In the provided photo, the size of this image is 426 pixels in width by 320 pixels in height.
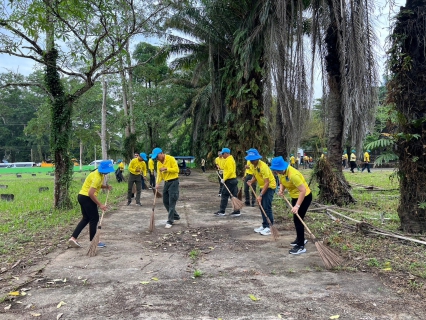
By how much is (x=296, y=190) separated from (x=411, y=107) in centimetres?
262

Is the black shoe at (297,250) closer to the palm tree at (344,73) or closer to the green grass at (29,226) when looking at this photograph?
the palm tree at (344,73)

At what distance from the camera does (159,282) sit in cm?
427

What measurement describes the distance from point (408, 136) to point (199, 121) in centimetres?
2345

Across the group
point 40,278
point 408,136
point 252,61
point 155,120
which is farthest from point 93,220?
point 155,120

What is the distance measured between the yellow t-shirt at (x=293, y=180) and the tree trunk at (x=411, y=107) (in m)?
1.98

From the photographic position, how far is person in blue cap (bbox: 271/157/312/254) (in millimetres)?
5156

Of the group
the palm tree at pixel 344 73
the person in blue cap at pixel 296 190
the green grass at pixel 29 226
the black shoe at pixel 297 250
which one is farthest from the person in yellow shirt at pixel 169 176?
the palm tree at pixel 344 73

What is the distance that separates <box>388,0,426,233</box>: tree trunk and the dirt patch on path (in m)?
1.95

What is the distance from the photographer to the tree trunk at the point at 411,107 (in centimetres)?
585

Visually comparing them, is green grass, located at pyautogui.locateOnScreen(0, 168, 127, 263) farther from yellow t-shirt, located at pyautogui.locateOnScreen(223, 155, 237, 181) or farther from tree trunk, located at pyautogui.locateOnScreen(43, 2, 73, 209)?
yellow t-shirt, located at pyautogui.locateOnScreen(223, 155, 237, 181)

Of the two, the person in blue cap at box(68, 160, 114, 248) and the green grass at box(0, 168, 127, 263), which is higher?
the person in blue cap at box(68, 160, 114, 248)

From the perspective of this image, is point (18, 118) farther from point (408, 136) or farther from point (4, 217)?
point (408, 136)

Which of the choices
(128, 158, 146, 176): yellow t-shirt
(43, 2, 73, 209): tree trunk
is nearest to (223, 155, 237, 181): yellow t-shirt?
(128, 158, 146, 176): yellow t-shirt

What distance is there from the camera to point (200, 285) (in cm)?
416
